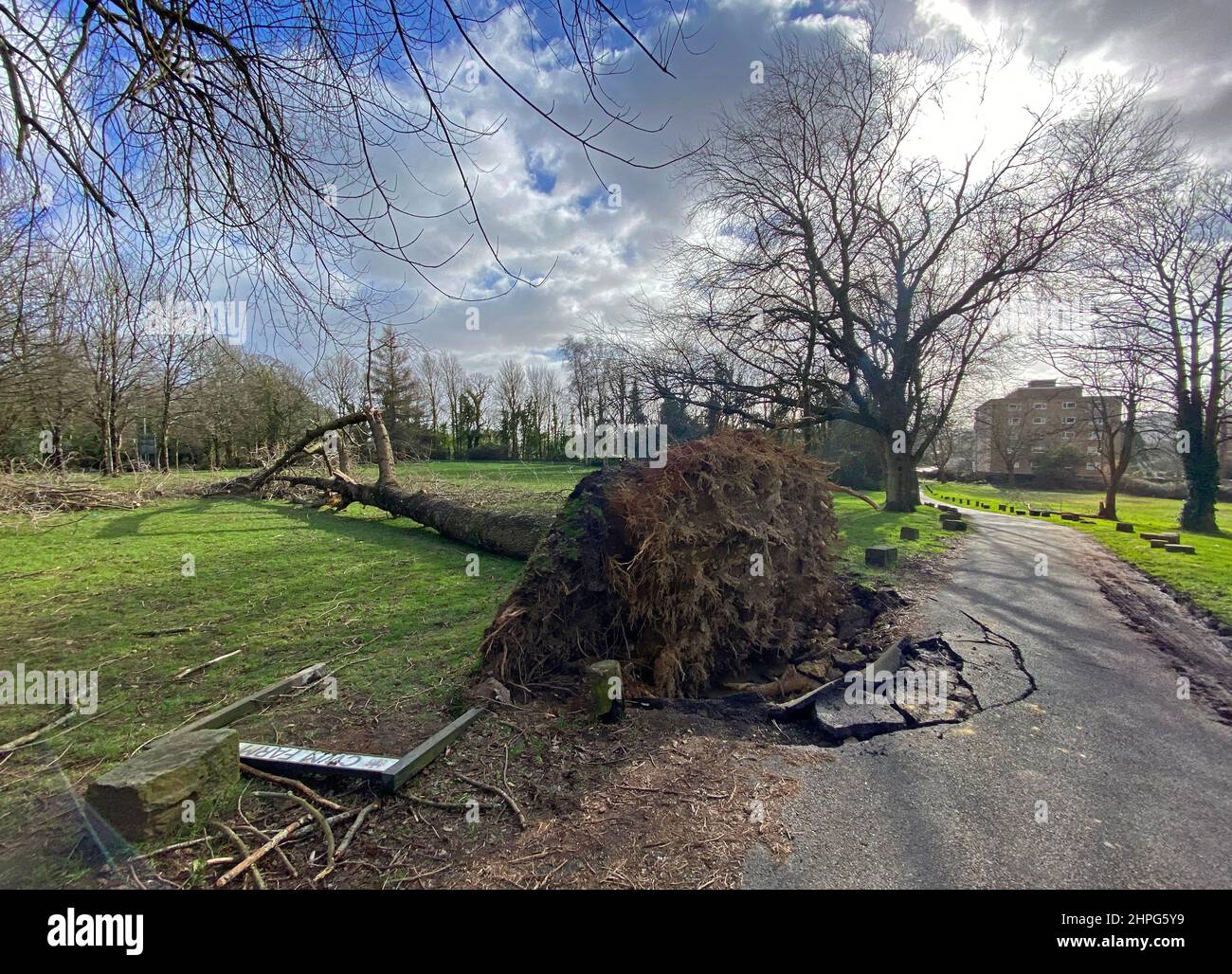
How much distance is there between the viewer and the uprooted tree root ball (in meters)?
4.73

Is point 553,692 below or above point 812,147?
below

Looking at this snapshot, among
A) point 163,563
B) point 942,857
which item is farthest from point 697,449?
point 163,563

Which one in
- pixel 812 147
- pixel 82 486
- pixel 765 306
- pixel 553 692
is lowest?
pixel 553 692

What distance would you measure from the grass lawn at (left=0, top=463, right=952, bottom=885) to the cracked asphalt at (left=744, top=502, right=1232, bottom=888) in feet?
9.43

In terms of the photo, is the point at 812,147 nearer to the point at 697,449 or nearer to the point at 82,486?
the point at 697,449

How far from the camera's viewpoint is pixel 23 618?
5840 millimetres

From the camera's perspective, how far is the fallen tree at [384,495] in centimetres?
1019

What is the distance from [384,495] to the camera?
1409 cm

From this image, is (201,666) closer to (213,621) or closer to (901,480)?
(213,621)

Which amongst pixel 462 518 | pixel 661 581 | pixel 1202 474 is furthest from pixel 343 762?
pixel 1202 474

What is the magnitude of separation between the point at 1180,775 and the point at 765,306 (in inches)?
738

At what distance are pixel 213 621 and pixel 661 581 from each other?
5.16 metres
